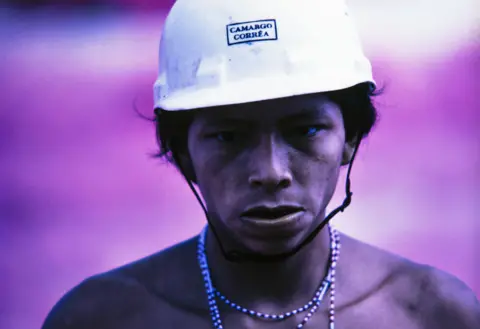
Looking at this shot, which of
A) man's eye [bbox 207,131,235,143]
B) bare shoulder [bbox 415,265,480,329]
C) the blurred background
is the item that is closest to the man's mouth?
man's eye [bbox 207,131,235,143]

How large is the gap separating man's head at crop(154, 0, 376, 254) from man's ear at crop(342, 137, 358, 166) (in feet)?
0.46

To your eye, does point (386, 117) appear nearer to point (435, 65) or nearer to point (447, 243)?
point (435, 65)

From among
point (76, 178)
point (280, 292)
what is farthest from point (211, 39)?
point (76, 178)

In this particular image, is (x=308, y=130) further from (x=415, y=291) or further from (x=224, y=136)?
(x=415, y=291)

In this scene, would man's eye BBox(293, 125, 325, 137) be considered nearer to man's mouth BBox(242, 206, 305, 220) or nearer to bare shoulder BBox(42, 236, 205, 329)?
man's mouth BBox(242, 206, 305, 220)

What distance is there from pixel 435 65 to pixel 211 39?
8.55 feet

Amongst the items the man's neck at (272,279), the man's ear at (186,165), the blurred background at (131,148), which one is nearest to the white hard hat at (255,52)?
the man's ear at (186,165)

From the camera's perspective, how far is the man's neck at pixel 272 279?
2250mm

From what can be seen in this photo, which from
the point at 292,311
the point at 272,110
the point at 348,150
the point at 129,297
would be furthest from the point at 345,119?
the point at 129,297

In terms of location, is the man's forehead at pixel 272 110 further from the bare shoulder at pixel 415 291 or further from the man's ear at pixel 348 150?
the bare shoulder at pixel 415 291

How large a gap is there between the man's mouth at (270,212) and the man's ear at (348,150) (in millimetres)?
351

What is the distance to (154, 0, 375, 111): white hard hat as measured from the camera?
6.44 ft

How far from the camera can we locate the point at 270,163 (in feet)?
6.22

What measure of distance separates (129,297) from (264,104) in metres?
0.85
